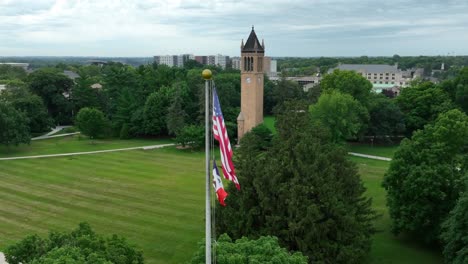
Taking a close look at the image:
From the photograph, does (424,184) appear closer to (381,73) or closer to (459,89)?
(459,89)

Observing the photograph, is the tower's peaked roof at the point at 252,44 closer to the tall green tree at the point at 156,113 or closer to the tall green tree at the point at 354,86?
the tall green tree at the point at 354,86

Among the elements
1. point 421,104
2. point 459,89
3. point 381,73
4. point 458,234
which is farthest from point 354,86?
point 381,73

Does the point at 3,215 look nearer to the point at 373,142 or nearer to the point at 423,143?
the point at 423,143

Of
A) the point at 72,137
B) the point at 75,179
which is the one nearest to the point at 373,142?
the point at 75,179

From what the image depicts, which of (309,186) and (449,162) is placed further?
(449,162)

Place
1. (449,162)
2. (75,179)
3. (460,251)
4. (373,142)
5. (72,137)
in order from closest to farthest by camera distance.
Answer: (460,251)
(449,162)
(75,179)
(373,142)
(72,137)

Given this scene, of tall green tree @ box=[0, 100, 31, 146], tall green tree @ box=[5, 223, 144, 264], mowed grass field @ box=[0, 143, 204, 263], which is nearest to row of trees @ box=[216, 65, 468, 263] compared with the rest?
tall green tree @ box=[5, 223, 144, 264]


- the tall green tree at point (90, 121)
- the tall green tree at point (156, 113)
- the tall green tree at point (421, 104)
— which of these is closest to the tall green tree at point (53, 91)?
the tall green tree at point (90, 121)
